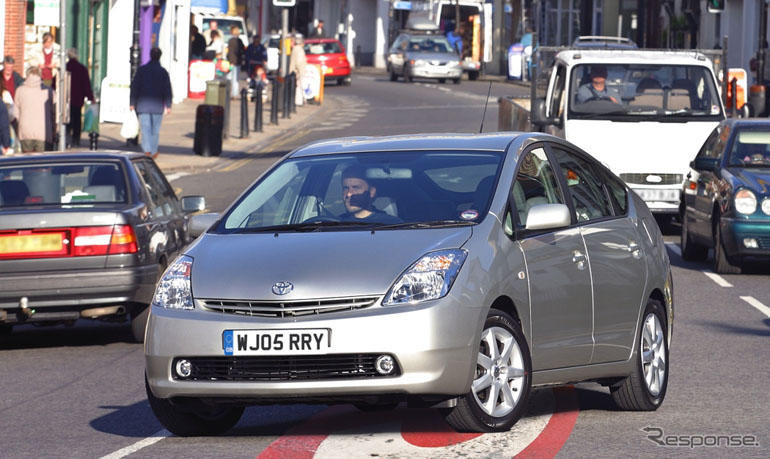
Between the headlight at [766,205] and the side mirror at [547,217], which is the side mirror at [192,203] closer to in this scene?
A: the side mirror at [547,217]

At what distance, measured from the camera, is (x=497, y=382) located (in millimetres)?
8250

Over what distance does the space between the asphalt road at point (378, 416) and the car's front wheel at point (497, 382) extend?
11 cm

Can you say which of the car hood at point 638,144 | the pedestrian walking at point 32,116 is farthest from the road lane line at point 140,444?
the pedestrian walking at point 32,116

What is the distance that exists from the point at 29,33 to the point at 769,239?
22418 millimetres

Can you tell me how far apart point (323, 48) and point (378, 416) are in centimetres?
5475

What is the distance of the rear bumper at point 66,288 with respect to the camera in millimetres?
12250

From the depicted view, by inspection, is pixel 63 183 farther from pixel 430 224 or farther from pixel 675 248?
pixel 675 248

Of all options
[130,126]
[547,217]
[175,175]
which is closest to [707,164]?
[547,217]

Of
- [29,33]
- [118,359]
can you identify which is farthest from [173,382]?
[29,33]

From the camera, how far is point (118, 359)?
12.1 m

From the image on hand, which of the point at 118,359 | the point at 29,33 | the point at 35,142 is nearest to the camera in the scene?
the point at 118,359

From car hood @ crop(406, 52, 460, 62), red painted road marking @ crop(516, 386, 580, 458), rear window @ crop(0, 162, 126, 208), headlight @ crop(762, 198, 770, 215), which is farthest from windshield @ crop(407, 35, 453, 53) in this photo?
red painted road marking @ crop(516, 386, 580, 458)

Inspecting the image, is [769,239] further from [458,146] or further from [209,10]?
[209,10]

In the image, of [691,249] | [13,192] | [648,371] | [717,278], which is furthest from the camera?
[691,249]
